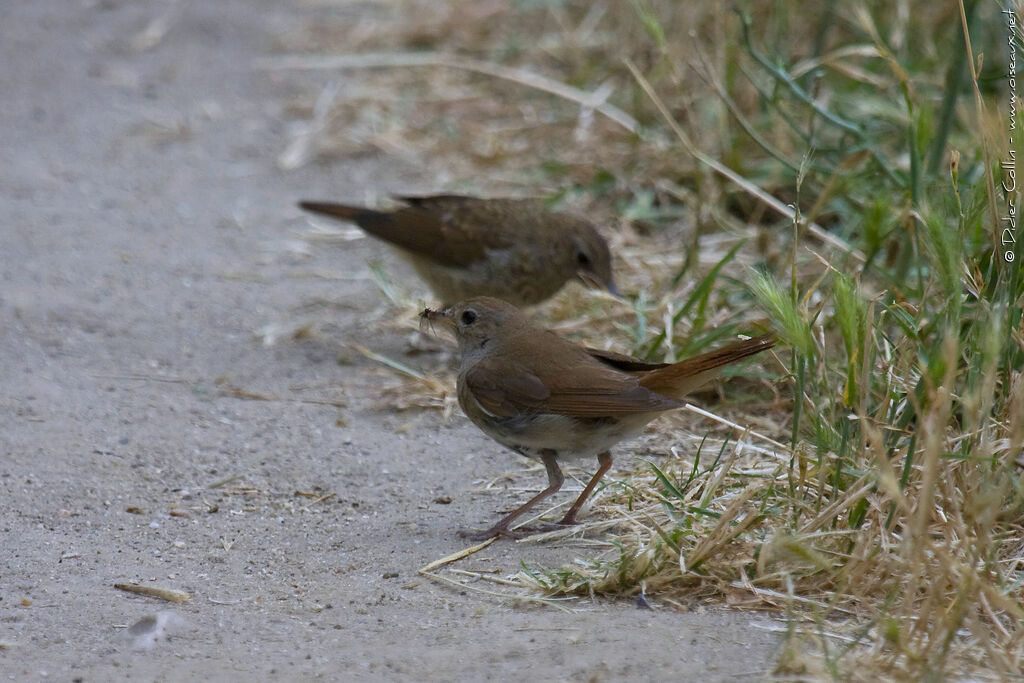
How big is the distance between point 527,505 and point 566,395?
1.28 ft

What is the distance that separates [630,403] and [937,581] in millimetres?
1331

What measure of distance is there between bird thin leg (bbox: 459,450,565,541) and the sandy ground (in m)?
0.09

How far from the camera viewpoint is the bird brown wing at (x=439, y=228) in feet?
20.4

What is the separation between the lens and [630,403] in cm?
404

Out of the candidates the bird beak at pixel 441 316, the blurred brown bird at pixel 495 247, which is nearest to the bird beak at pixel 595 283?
the blurred brown bird at pixel 495 247

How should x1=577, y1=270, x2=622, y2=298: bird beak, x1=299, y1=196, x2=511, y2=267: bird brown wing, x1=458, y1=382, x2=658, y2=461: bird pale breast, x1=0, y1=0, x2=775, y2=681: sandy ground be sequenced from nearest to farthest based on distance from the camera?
x1=0, y1=0, x2=775, y2=681: sandy ground < x1=458, y1=382, x2=658, y2=461: bird pale breast < x1=577, y1=270, x2=622, y2=298: bird beak < x1=299, y1=196, x2=511, y2=267: bird brown wing

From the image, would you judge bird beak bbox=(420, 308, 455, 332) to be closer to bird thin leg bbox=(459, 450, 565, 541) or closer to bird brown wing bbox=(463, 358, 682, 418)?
bird brown wing bbox=(463, 358, 682, 418)

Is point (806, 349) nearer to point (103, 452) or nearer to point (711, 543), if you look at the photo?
point (711, 543)

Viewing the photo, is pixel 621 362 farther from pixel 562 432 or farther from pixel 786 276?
pixel 786 276

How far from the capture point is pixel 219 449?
4930 mm

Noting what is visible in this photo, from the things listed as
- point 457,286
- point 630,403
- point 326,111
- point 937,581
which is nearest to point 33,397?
point 457,286

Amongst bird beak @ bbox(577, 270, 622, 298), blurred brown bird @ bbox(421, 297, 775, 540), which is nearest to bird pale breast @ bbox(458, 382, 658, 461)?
blurred brown bird @ bbox(421, 297, 775, 540)

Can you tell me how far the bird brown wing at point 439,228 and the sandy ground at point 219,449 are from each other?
45 centimetres

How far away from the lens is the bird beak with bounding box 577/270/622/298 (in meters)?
6.09
